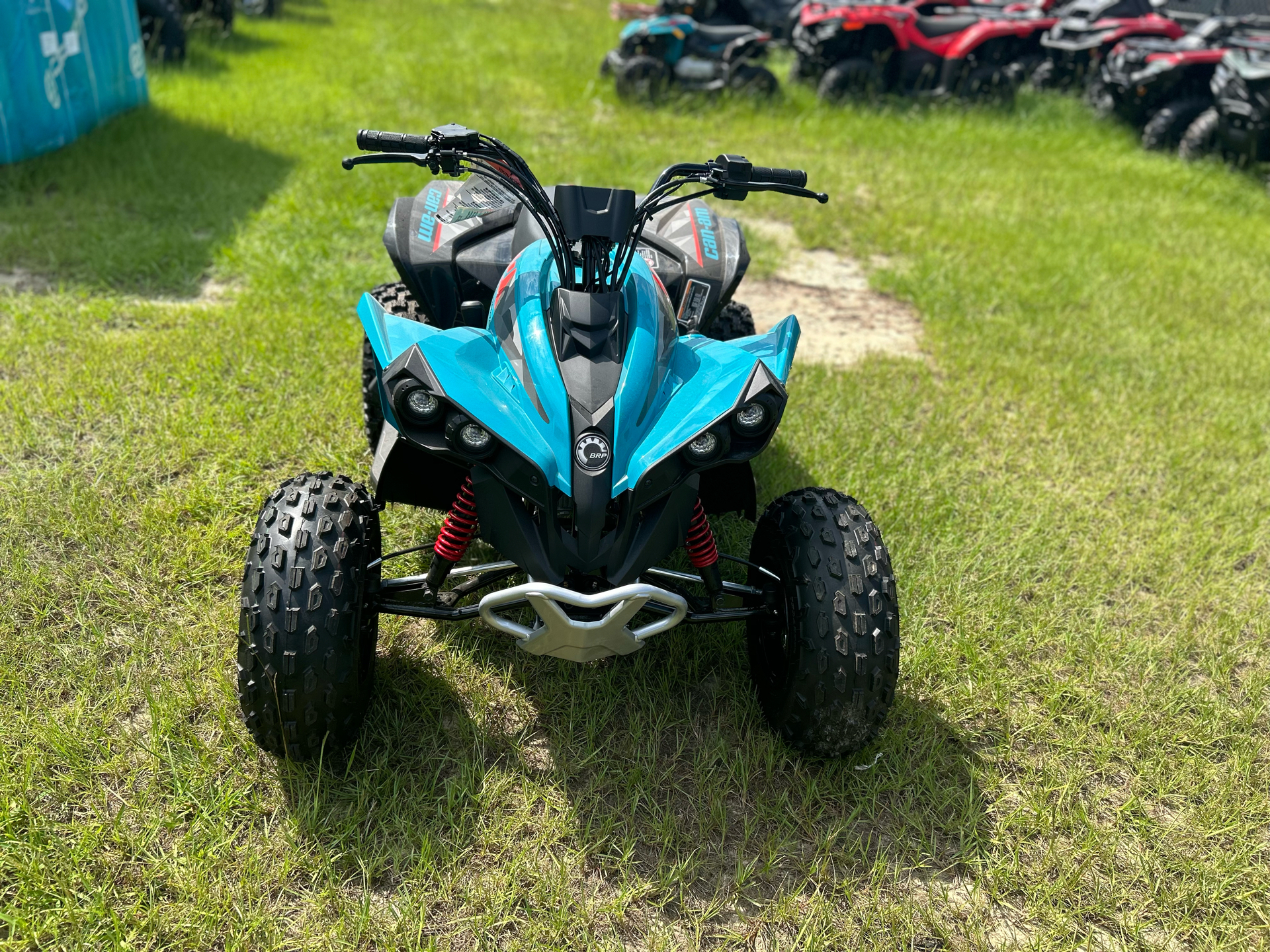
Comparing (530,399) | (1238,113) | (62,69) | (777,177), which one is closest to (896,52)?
(1238,113)

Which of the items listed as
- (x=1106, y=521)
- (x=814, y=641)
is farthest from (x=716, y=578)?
(x=1106, y=521)

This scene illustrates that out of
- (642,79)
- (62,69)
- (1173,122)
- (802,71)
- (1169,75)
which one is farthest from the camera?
(802,71)

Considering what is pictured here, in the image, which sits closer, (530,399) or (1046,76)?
(530,399)

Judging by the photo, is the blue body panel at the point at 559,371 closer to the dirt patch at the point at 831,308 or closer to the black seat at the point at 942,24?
the dirt patch at the point at 831,308

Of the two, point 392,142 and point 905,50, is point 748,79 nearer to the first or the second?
point 905,50

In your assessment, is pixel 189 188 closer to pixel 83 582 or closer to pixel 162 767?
pixel 83 582

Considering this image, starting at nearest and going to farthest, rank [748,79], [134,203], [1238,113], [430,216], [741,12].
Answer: [430,216] < [134,203] < [1238,113] < [748,79] < [741,12]

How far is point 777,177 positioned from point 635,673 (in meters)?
1.54

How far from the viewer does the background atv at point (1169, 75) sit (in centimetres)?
1022

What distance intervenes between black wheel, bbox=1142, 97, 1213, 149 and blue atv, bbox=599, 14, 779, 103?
4.23m

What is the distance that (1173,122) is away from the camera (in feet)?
34.2

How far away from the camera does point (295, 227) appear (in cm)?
620

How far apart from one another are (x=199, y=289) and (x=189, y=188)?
1.75 metres

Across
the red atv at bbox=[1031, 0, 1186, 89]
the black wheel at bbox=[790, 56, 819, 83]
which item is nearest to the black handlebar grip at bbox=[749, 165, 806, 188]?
the black wheel at bbox=[790, 56, 819, 83]
